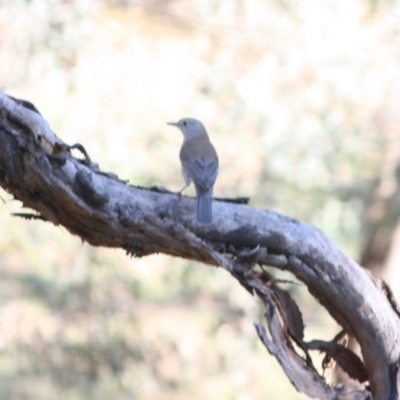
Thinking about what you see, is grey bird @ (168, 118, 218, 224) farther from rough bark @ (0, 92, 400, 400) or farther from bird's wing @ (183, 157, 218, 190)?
rough bark @ (0, 92, 400, 400)

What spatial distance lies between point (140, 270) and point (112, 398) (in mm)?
987

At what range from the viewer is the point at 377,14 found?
22.4 feet

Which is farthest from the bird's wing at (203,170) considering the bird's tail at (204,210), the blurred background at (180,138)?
the blurred background at (180,138)

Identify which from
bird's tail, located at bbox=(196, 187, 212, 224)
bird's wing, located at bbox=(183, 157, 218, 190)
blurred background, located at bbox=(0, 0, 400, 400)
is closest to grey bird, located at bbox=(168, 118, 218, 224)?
bird's wing, located at bbox=(183, 157, 218, 190)

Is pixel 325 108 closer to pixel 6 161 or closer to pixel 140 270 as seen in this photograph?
pixel 140 270

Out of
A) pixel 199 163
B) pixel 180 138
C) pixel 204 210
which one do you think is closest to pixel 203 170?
pixel 199 163

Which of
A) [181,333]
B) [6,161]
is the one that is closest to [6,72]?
[181,333]

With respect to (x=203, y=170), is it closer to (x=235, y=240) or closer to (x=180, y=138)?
(x=235, y=240)

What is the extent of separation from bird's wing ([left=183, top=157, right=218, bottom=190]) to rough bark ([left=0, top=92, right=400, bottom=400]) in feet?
3.05

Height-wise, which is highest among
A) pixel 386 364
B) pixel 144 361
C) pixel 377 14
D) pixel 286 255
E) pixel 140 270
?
pixel 377 14

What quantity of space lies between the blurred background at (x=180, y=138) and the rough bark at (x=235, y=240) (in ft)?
Answer: 11.2

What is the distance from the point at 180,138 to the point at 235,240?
15.1ft

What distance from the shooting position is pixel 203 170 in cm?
374

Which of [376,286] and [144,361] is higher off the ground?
[144,361]
